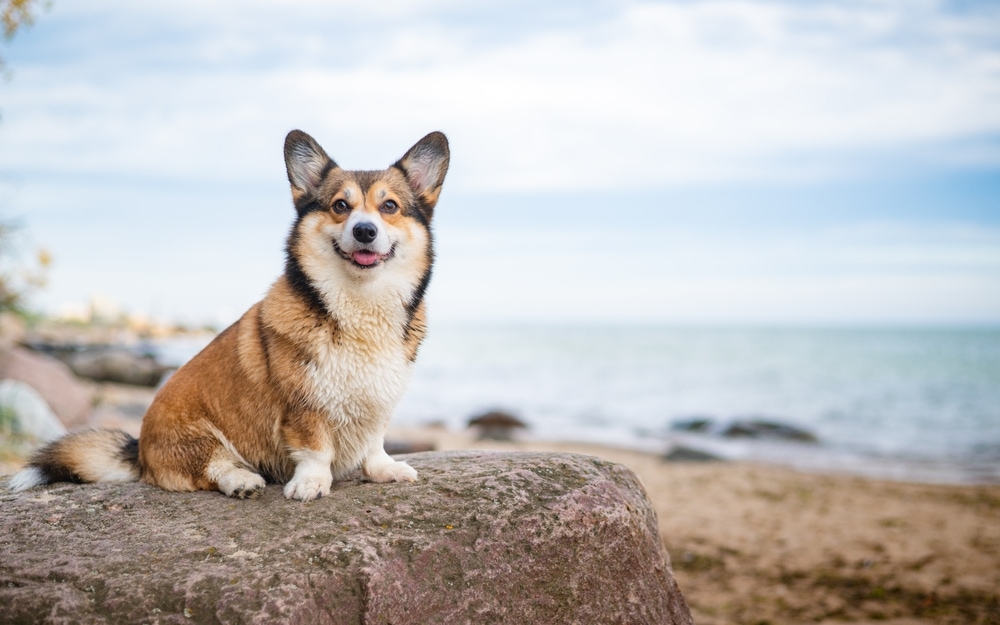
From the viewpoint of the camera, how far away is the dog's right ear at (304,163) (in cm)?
424

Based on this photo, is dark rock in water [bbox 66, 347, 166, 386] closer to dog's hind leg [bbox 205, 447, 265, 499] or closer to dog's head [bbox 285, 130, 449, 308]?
dog's hind leg [bbox 205, 447, 265, 499]

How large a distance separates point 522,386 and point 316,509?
2970cm

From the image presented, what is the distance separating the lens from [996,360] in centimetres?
4762

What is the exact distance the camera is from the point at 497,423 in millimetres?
21219

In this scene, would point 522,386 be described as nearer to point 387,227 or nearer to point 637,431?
point 637,431

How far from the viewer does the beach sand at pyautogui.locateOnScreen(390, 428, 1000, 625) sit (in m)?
7.53

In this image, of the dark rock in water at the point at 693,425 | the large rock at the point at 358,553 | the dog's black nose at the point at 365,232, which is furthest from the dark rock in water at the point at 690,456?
the dog's black nose at the point at 365,232

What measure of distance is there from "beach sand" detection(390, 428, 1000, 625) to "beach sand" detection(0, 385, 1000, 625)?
17mm

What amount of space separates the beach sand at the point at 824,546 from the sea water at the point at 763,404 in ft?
9.78

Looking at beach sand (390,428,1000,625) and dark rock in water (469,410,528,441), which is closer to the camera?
beach sand (390,428,1000,625)

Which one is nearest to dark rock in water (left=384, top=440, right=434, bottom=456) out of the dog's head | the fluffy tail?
the fluffy tail

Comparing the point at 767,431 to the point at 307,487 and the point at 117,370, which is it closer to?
the point at 117,370

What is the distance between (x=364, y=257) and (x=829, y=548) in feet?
26.2

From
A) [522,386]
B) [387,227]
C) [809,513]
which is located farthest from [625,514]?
[522,386]
